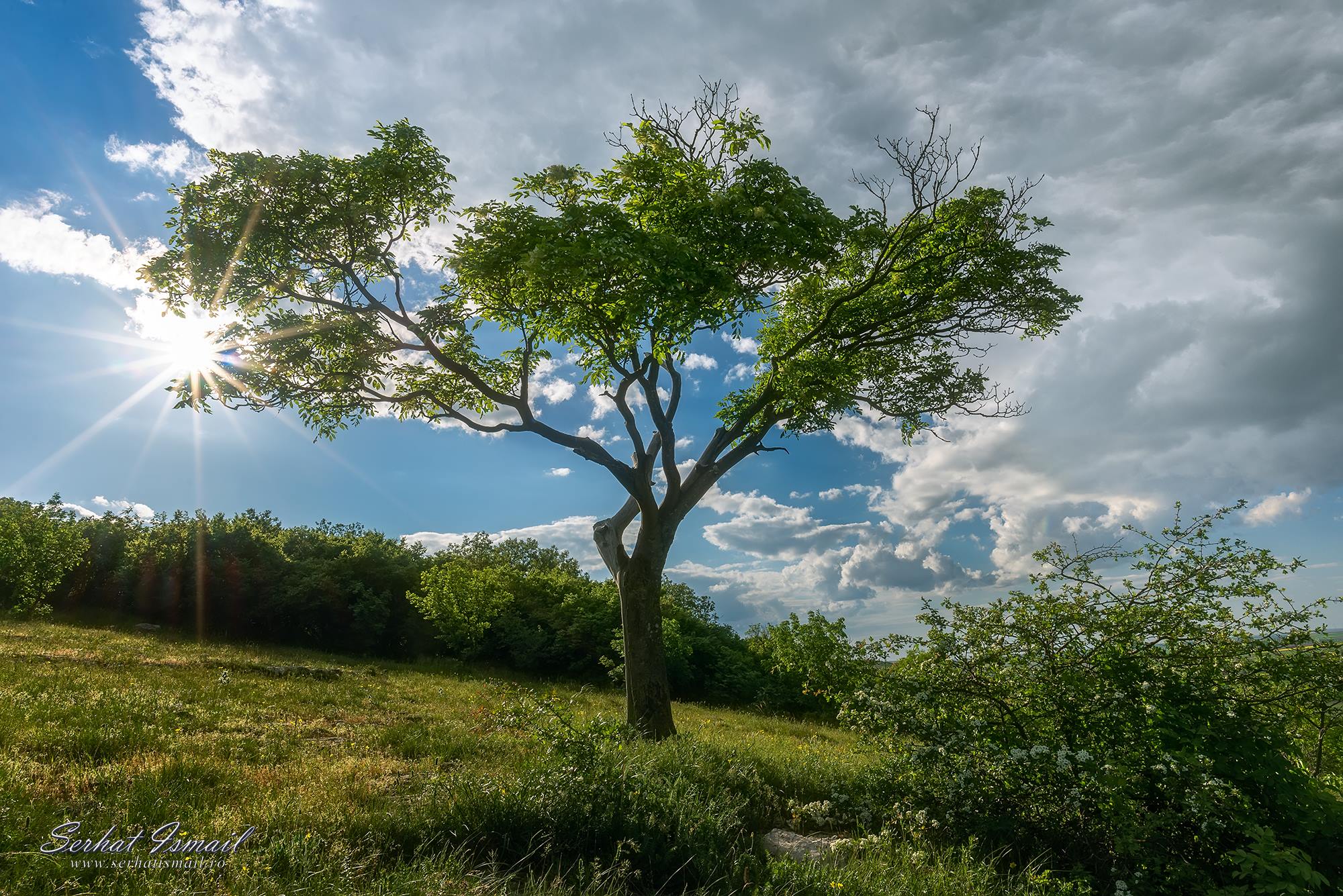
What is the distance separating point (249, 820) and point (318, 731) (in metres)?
6.90

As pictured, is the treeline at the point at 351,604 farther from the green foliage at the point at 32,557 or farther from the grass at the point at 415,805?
the grass at the point at 415,805

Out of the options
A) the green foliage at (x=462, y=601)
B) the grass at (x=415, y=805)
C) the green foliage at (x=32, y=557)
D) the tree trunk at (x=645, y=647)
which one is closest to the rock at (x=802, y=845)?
the grass at (x=415, y=805)

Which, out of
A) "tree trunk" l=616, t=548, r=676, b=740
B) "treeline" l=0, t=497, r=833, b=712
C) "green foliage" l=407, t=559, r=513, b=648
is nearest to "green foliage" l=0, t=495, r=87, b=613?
"treeline" l=0, t=497, r=833, b=712

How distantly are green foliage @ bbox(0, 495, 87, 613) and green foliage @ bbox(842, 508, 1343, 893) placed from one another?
1658 inches

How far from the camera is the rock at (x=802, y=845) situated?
6637 mm

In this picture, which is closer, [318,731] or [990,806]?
[990,806]

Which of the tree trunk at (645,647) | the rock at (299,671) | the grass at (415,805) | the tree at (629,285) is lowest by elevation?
the rock at (299,671)

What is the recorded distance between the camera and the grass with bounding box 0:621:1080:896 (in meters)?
4.99

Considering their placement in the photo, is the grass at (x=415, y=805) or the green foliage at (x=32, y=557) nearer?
the grass at (x=415, y=805)

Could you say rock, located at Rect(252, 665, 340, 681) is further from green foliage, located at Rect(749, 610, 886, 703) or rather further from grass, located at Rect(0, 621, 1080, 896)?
green foliage, located at Rect(749, 610, 886, 703)

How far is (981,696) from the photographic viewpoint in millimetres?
8203

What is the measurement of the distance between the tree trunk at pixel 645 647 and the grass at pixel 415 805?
1302mm

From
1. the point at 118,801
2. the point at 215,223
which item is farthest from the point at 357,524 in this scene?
the point at 118,801

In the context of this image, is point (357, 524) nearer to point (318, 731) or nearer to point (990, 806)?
point (318, 731)
